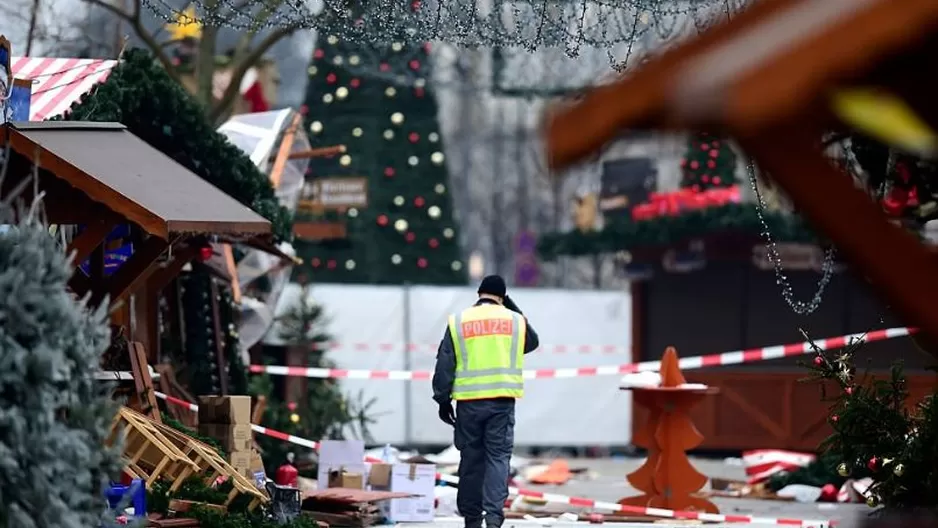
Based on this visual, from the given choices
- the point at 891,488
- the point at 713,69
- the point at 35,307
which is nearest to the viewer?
the point at 713,69

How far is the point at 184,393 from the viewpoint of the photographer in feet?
50.1

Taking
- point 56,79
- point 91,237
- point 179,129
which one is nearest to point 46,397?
point 91,237

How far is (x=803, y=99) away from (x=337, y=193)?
22.5 metres

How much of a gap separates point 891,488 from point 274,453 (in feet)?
24.5

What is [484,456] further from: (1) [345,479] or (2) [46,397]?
(2) [46,397]

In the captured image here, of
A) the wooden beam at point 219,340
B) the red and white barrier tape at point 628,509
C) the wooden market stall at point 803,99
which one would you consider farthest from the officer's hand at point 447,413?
the wooden market stall at point 803,99

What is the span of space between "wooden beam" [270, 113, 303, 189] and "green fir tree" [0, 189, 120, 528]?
392 inches

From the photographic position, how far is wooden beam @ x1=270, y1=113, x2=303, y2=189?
17469 mm

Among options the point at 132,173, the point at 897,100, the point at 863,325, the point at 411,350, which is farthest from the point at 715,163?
the point at 897,100

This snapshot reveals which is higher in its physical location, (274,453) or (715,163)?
(715,163)

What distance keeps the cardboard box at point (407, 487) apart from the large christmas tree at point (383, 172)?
530 inches

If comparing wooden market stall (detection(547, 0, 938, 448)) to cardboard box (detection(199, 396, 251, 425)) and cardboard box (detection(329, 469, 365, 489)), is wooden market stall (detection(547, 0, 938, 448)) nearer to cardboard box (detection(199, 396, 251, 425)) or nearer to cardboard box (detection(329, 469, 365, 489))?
cardboard box (detection(199, 396, 251, 425))

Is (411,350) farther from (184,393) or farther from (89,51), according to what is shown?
(184,393)

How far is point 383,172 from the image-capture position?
28.2 m
